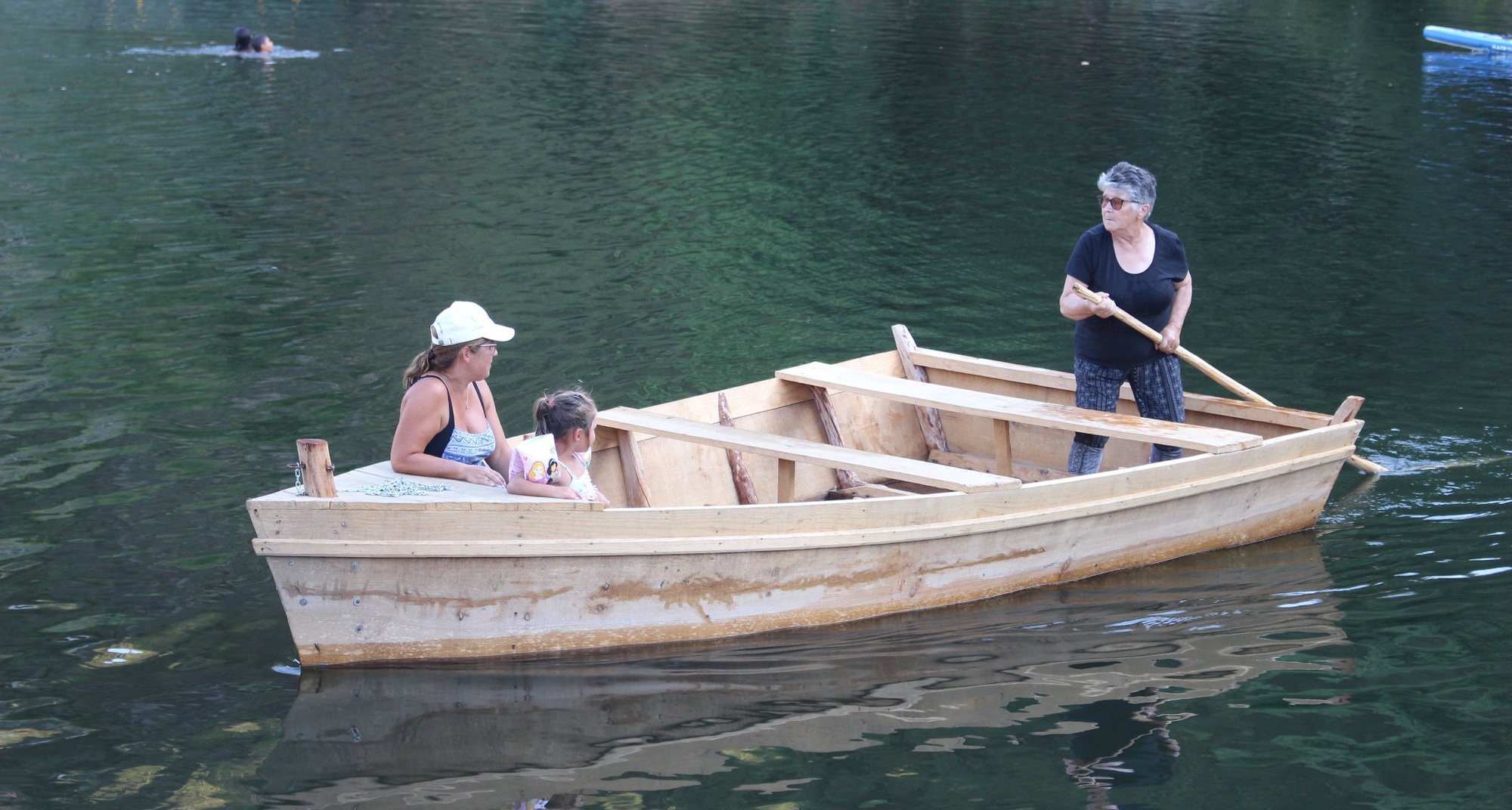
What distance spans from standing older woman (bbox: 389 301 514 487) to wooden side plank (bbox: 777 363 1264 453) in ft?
8.40

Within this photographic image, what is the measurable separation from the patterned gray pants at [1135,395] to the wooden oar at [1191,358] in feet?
0.38

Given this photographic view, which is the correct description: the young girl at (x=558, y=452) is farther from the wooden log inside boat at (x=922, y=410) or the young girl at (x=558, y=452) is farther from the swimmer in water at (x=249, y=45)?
the swimmer in water at (x=249, y=45)

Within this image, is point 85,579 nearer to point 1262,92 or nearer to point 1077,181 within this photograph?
point 1077,181

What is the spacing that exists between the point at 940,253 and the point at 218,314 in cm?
743

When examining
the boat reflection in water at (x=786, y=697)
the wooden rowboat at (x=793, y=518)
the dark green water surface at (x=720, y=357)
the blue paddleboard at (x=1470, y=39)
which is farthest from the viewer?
the blue paddleboard at (x=1470, y=39)

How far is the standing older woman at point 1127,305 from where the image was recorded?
745 cm

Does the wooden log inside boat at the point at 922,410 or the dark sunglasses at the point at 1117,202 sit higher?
the dark sunglasses at the point at 1117,202

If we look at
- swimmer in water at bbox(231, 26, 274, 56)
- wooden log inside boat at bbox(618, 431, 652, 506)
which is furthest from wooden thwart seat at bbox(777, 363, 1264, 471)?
swimmer in water at bbox(231, 26, 274, 56)

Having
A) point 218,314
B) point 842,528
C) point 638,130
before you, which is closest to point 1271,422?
point 842,528

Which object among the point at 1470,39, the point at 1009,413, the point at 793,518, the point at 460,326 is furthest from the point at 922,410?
the point at 1470,39

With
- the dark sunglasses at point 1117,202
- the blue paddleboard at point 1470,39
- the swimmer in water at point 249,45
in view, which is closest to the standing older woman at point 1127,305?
the dark sunglasses at point 1117,202

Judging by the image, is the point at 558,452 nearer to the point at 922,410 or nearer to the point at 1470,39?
the point at 922,410

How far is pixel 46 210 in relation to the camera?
53.9 ft

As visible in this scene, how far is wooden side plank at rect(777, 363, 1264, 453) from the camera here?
299 inches
